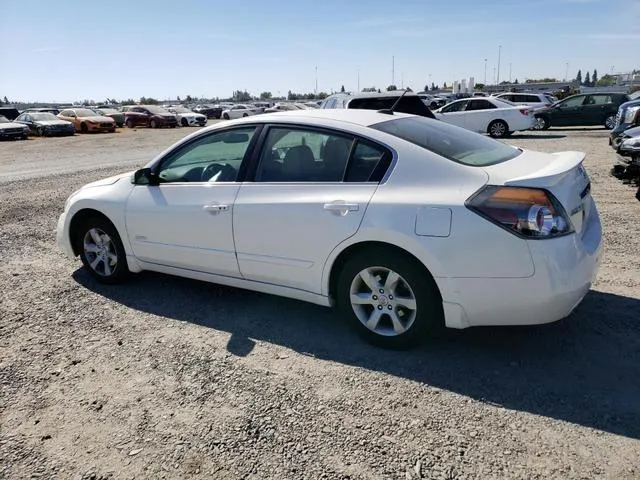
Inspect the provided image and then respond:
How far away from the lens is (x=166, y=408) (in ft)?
9.82

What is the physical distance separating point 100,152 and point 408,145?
737 inches

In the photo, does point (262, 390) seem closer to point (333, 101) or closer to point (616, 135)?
Result: point (333, 101)

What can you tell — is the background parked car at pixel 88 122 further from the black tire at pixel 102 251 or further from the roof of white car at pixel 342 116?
the roof of white car at pixel 342 116

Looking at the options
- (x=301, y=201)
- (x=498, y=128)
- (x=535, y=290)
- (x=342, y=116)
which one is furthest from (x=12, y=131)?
(x=535, y=290)

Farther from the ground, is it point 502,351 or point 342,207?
point 342,207

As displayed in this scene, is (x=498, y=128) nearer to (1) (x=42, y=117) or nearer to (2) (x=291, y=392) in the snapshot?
(2) (x=291, y=392)

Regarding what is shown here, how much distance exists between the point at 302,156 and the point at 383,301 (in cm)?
124

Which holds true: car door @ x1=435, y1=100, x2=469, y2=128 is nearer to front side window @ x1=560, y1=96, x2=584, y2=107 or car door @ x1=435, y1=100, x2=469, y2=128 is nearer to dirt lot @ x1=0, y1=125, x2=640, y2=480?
front side window @ x1=560, y1=96, x2=584, y2=107

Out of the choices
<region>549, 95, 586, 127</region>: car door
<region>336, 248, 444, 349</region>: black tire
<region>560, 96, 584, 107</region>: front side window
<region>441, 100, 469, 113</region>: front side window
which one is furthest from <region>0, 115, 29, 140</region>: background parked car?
<region>336, 248, 444, 349</region>: black tire

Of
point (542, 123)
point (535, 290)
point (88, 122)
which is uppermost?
point (535, 290)

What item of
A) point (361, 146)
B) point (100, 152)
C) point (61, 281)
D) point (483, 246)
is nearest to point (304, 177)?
point (361, 146)

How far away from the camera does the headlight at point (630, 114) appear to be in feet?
34.8

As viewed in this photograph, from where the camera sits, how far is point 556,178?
3.13 metres

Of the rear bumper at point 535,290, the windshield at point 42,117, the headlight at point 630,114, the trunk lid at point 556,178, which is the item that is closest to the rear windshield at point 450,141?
the trunk lid at point 556,178
